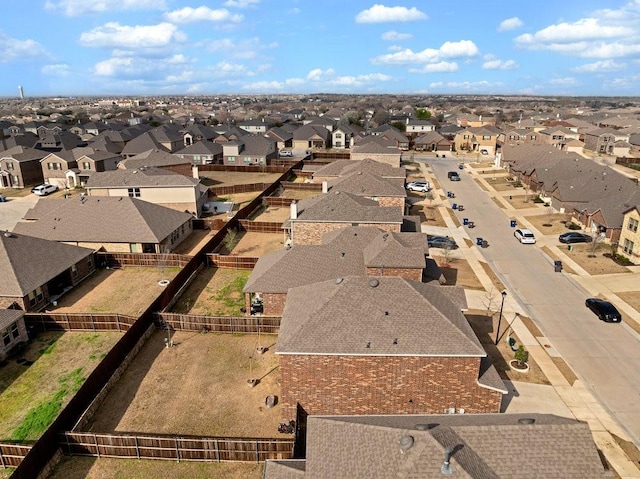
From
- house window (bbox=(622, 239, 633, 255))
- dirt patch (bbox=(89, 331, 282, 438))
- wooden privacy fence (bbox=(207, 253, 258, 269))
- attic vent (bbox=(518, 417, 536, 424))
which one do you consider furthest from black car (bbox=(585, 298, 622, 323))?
wooden privacy fence (bbox=(207, 253, 258, 269))

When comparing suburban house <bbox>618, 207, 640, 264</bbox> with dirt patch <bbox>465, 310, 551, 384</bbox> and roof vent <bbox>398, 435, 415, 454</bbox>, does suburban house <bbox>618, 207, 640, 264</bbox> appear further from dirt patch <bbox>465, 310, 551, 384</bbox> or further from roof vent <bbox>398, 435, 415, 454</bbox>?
roof vent <bbox>398, 435, 415, 454</bbox>

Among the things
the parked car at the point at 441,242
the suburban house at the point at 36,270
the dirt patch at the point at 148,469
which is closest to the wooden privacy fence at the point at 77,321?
the suburban house at the point at 36,270

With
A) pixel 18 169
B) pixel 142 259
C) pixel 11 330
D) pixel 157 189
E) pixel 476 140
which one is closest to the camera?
pixel 11 330

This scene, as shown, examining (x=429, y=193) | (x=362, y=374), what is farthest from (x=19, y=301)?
(x=429, y=193)

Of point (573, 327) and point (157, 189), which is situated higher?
point (157, 189)

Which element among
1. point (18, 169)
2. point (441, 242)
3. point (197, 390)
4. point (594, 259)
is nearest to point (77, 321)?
point (197, 390)

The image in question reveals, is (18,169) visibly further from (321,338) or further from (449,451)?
(449,451)
